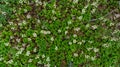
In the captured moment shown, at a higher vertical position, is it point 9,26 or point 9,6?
point 9,6

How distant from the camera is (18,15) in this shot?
259 inches

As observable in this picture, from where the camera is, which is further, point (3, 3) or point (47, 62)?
point (3, 3)

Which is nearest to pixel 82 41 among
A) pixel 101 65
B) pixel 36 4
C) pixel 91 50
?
pixel 91 50

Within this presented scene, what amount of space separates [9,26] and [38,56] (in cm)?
112

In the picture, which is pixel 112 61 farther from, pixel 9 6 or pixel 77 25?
pixel 9 6

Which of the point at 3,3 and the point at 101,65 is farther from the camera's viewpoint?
the point at 3,3

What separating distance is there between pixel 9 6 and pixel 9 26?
56cm

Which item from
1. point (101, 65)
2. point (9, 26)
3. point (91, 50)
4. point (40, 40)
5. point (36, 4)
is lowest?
point (101, 65)

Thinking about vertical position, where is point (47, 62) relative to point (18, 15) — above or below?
below

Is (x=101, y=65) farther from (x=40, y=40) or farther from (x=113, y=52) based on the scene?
(x=40, y=40)

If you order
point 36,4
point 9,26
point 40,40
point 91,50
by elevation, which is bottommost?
point 91,50

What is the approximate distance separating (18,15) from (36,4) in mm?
565

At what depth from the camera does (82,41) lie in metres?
6.31

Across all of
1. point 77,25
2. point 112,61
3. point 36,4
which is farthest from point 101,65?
point 36,4
